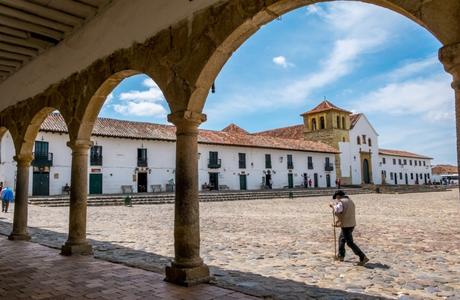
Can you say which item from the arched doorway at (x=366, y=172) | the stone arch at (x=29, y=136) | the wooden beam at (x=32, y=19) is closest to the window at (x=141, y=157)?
the stone arch at (x=29, y=136)

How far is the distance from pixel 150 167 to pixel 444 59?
27389 mm

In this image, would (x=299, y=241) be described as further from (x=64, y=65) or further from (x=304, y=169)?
(x=304, y=169)

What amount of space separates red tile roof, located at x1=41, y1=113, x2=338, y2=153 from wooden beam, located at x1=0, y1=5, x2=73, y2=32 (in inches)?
624

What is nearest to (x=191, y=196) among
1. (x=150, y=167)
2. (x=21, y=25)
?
(x=21, y=25)

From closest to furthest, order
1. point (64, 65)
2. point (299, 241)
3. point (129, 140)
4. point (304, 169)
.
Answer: point (64, 65), point (299, 241), point (129, 140), point (304, 169)

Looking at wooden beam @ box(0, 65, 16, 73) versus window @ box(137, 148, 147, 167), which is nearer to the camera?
wooden beam @ box(0, 65, 16, 73)

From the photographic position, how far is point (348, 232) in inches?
220

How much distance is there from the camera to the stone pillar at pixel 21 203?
7430 millimetres

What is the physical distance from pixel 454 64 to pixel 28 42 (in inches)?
241

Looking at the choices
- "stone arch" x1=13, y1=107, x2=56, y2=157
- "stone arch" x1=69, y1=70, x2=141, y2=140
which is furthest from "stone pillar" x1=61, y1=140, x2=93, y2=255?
"stone arch" x1=13, y1=107, x2=56, y2=157

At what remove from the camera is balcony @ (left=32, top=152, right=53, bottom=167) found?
77.7ft

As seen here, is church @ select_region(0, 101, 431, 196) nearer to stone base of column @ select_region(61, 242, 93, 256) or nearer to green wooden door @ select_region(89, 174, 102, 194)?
green wooden door @ select_region(89, 174, 102, 194)

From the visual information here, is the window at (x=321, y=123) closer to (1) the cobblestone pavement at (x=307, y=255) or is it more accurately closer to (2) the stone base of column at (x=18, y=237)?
(1) the cobblestone pavement at (x=307, y=255)

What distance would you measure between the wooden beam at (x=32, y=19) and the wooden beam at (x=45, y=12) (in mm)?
90
